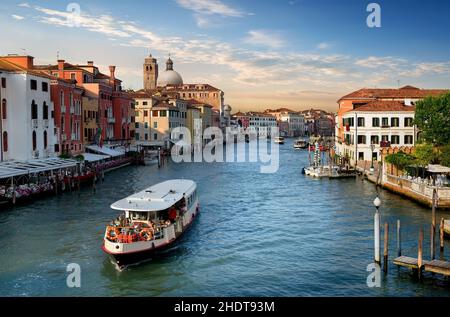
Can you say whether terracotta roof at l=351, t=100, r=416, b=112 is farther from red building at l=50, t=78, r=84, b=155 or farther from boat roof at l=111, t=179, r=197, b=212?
boat roof at l=111, t=179, r=197, b=212

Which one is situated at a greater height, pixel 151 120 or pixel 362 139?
pixel 151 120

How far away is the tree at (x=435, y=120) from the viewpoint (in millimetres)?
31188

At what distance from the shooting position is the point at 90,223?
19.4 meters

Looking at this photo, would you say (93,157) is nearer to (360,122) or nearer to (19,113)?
(19,113)

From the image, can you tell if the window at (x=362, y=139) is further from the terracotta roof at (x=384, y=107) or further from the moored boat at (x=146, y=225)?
the moored boat at (x=146, y=225)

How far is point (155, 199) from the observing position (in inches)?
672

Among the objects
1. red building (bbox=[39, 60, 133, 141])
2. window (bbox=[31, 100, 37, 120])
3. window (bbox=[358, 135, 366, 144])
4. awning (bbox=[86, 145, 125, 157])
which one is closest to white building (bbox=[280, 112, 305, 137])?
red building (bbox=[39, 60, 133, 141])

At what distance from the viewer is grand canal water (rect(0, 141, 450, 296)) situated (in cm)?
1248

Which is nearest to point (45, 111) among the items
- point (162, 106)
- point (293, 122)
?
point (162, 106)

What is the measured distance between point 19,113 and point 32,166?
3938mm

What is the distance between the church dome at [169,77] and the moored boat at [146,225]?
279 ft

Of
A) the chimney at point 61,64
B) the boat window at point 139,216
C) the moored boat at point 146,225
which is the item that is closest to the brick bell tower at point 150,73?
the chimney at point 61,64

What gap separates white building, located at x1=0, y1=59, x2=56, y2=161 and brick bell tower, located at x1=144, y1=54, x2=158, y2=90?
239 feet

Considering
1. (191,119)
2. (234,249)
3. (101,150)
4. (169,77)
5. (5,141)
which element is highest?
(169,77)
